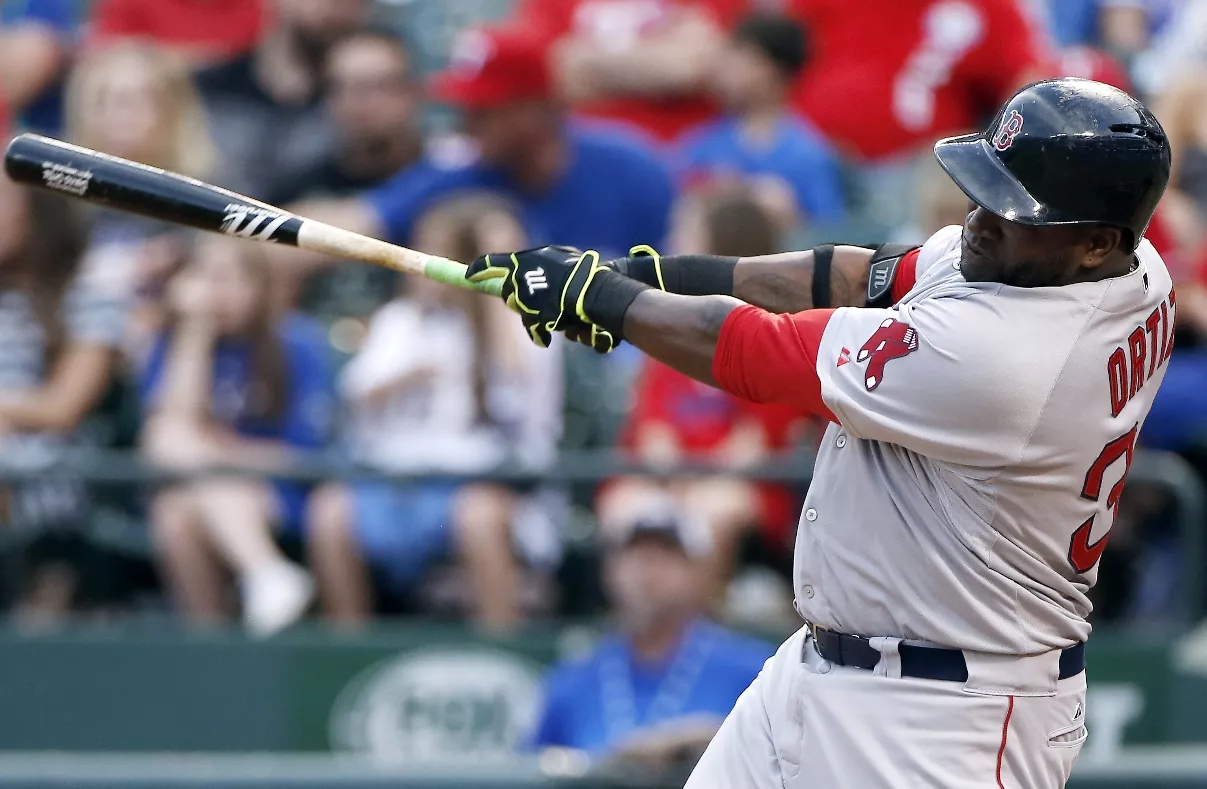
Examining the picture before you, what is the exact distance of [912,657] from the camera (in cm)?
292

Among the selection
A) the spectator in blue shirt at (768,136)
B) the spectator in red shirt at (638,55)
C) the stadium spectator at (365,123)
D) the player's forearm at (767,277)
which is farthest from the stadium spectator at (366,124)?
the player's forearm at (767,277)

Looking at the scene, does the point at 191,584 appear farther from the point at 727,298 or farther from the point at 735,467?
the point at 727,298

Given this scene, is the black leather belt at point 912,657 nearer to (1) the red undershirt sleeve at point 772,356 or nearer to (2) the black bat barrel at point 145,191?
(1) the red undershirt sleeve at point 772,356

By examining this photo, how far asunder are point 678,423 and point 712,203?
2.31 feet

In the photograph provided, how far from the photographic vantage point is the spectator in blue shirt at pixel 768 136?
6.31 meters

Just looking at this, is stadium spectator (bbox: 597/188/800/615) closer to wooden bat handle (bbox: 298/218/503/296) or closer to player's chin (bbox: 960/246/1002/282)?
wooden bat handle (bbox: 298/218/503/296)

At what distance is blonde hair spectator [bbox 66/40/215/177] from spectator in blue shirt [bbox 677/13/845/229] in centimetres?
178

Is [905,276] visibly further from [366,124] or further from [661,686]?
[366,124]

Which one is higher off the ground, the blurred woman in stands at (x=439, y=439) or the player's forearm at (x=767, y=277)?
the player's forearm at (x=767, y=277)

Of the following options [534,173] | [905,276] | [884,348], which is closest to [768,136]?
[534,173]

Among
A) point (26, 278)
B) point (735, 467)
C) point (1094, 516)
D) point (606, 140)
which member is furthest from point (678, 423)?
point (1094, 516)

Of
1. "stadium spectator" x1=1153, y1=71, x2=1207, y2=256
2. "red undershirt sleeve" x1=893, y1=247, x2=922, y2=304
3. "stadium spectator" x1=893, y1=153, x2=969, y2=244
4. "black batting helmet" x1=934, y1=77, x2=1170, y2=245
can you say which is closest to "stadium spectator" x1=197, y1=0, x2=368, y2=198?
"stadium spectator" x1=893, y1=153, x2=969, y2=244

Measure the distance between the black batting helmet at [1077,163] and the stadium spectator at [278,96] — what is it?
164 inches

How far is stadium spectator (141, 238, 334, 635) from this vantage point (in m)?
5.43
